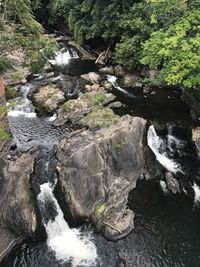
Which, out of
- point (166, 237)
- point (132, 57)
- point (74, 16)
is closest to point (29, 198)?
point (166, 237)

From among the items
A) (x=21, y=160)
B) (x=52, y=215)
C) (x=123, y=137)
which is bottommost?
(x=52, y=215)

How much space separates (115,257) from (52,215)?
4.26 meters

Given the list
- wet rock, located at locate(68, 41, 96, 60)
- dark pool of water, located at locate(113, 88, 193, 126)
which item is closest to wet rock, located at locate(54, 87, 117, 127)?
dark pool of water, located at locate(113, 88, 193, 126)

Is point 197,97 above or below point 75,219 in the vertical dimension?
above

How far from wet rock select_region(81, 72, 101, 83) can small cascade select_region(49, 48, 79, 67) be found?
589cm

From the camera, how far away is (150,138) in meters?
25.1

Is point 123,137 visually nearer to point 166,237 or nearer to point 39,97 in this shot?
point 166,237

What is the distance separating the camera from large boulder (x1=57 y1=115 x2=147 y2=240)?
19.3 meters

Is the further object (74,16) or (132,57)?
(74,16)

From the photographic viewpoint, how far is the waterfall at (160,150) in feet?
75.7

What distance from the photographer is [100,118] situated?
2517cm

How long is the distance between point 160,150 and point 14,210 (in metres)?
10.9

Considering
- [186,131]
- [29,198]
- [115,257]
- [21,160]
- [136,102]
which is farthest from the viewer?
[136,102]

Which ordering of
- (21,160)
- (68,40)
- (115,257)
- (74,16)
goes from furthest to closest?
(68,40)
(74,16)
(21,160)
(115,257)
